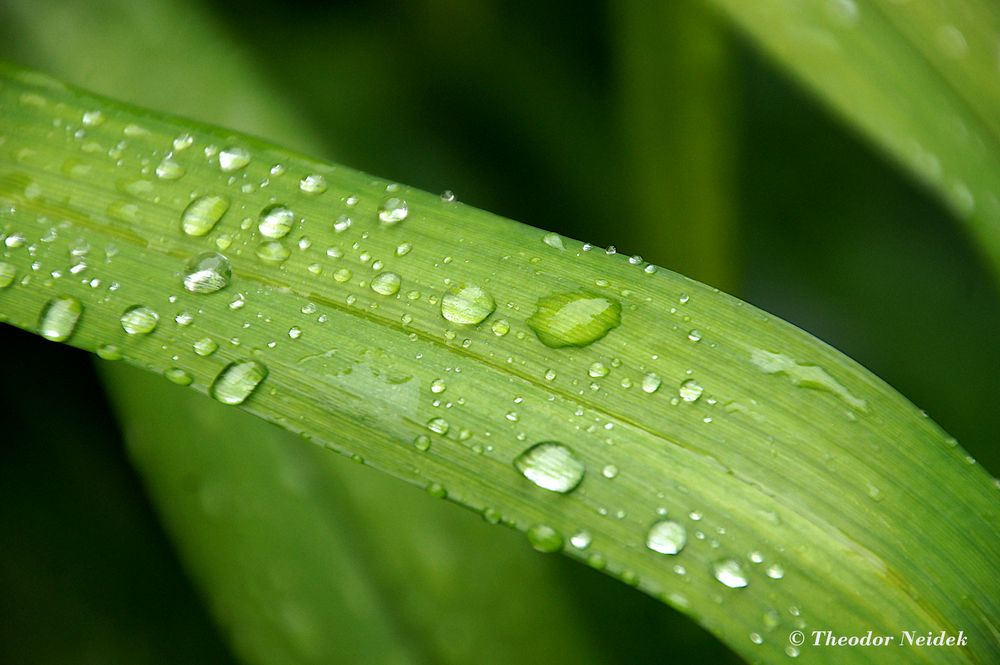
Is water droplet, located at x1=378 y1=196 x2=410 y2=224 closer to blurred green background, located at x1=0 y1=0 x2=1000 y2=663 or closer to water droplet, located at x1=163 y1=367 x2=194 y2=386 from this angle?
water droplet, located at x1=163 y1=367 x2=194 y2=386

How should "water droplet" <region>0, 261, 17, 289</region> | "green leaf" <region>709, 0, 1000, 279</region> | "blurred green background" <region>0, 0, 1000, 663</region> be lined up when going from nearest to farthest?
"water droplet" <region>0, 261, 17, 289</region>, "green leaf" <region>709, 0, 1000, 279</region>, "blurred green background" <region>0, 0, 1000, 663</region>

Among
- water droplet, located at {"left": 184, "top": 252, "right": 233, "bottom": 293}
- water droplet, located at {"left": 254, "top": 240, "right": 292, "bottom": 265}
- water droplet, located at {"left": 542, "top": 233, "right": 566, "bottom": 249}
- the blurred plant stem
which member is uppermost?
the blurred plant stem

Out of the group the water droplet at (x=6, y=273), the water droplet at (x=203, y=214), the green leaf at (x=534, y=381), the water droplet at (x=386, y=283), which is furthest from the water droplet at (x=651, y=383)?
the water droplet at (x=6, y=273)

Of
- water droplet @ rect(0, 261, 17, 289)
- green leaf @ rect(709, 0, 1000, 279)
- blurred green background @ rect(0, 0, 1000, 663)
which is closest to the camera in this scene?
water droplet @ rect(0, 261, 17, 289)

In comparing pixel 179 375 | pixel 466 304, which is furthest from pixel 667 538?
pixel 179 375

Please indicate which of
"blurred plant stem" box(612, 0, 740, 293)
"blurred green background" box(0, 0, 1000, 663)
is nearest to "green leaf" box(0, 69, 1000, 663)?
"blurred green background" box(0, 0, 1000, 663)

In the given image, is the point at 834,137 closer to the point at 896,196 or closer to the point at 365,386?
the point at 896,196

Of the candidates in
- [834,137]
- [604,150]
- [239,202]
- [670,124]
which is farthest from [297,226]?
[834,137]
